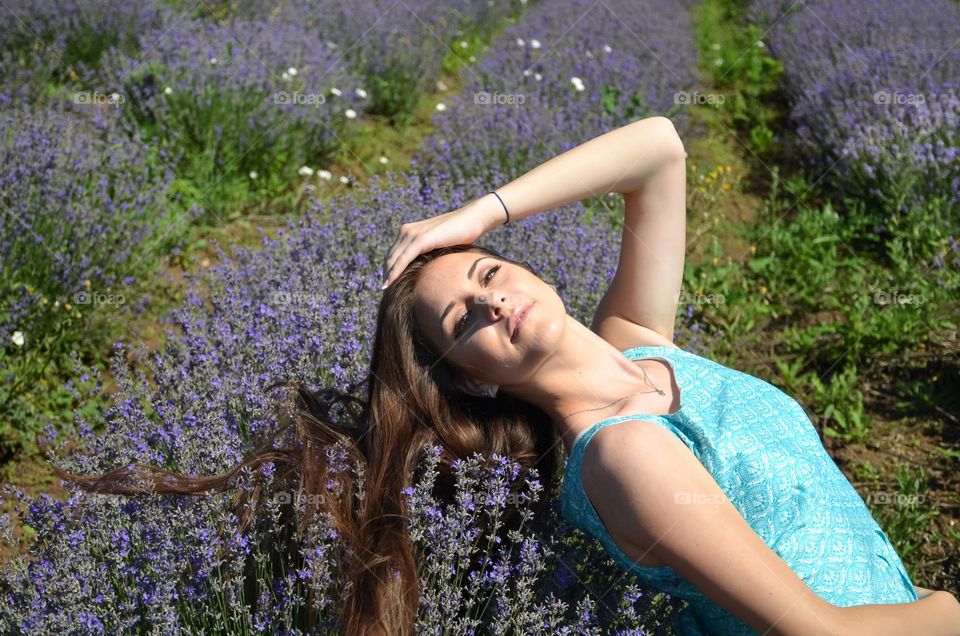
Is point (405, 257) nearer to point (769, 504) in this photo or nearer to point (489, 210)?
point (489, 210)

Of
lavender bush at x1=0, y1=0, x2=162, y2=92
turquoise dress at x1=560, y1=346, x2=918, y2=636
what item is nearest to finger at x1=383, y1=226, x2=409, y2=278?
turquoise dress at x1=560, y1=346, x2=918, y2=636

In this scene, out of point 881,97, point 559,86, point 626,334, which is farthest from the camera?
point 559,86

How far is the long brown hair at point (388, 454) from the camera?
78.0 inches

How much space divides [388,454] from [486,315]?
1.30ft

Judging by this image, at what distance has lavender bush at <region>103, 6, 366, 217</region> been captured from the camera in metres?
4.82

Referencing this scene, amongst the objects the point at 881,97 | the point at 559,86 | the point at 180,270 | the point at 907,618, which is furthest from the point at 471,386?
the point at 881,97

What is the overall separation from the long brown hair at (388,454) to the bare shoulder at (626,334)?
0.34 metres

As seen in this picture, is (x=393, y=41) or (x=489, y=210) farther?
(x=393, y=41)

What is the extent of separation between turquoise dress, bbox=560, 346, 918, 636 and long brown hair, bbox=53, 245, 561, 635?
240 millimetres

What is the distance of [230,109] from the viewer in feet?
16.1

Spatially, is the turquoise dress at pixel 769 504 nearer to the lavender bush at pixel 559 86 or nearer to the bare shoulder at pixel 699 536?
the bare shoulder at pixel 699 536

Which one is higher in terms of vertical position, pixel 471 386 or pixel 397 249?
pixel 397 249

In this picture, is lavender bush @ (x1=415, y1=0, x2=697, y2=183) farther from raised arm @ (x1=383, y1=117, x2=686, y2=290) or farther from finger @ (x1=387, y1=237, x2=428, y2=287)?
finger @ (x1=387, y1=237, x2=428, y2=287)

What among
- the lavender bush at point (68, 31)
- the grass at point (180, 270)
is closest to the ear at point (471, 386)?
the grass at point (180, 270)
